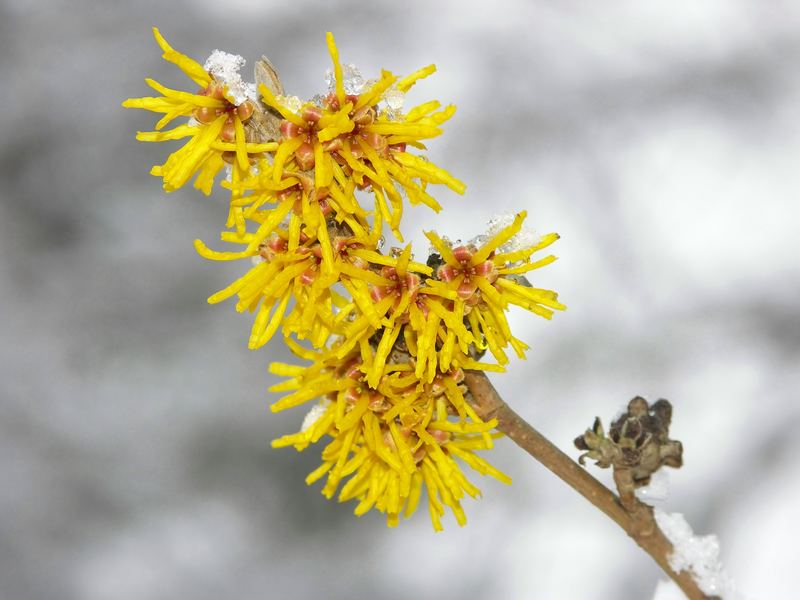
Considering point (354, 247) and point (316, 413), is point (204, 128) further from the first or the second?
point (316, 413)

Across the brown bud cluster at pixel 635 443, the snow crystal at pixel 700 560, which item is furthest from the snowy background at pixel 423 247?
the brown bud cluster at pixel 635 443

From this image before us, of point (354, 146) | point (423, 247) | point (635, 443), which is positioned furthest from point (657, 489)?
point (423, 247)

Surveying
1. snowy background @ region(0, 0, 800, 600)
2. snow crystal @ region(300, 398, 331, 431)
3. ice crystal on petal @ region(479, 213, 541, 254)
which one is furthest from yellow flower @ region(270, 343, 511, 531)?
snowy background @ region(0, 0, 800, 600)

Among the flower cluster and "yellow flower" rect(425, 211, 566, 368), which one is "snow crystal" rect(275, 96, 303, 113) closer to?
the flower cluster

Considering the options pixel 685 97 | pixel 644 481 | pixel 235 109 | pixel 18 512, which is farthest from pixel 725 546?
pixel 18 512

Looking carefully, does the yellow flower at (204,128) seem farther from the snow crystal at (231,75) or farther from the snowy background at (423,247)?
the snowy background at (423,247)

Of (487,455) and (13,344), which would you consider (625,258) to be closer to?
(487,455)

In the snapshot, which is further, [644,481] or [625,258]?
[625,258]

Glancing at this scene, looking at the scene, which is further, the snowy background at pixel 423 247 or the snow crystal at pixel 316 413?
the snowy background at pixel 423 247
